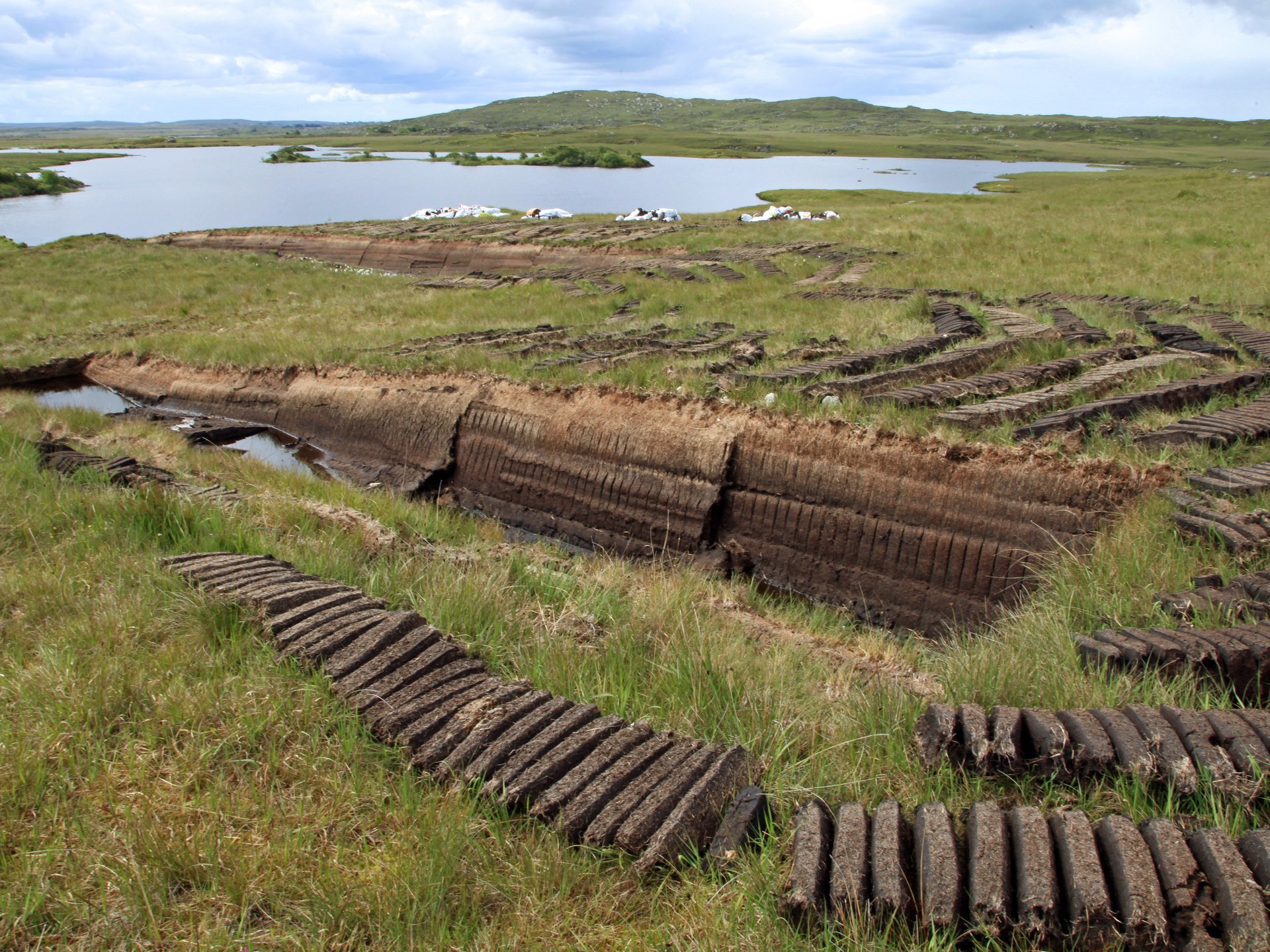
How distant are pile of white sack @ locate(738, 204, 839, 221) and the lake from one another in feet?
44.1

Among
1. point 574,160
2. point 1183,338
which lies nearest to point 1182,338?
point 1183,338

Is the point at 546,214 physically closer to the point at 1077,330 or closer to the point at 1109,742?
the point at 1077,330

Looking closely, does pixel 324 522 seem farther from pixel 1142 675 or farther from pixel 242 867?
pixel 1142 675

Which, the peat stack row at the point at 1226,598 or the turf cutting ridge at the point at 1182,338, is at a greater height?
the turf cutting ridge at the point at 1182,338

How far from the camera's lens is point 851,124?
162250 mm

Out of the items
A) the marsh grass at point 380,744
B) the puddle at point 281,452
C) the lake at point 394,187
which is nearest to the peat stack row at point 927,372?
the marsh grass at point 380,744

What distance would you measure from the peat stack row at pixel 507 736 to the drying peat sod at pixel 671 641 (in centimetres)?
2

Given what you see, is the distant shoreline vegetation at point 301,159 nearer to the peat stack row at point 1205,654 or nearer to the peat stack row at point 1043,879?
the peat stack row at point 1205,654

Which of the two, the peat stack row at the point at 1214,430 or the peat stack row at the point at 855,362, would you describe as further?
the peat stack row at the point at 855,362

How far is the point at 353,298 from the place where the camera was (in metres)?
19.2

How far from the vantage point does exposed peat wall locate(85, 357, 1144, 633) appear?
7.50 m

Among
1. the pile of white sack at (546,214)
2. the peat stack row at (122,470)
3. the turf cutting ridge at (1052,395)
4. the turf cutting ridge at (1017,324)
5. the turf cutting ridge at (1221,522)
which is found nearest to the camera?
the turf cutting ridge at (1221,522)

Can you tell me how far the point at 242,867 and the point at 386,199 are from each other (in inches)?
2163

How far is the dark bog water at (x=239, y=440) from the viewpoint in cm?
1223
